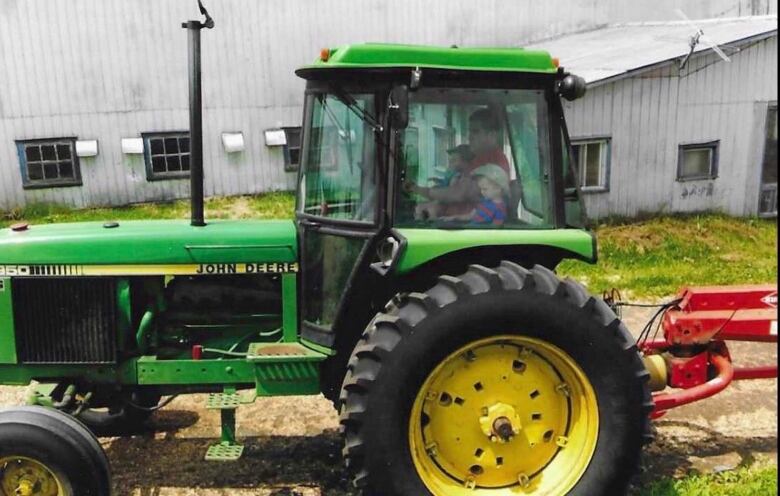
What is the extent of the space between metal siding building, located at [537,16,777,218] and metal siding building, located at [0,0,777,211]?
162 inches

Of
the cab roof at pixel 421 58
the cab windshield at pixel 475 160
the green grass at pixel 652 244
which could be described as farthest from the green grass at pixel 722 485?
the green grass at pixel 652 244

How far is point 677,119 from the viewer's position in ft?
37.0

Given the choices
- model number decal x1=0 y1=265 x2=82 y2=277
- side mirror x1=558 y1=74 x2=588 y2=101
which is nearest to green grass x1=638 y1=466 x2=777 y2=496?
side mirror x1=558 y1=74 x2=588 y2=101

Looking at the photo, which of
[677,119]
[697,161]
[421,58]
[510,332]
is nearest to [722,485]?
[510,332]

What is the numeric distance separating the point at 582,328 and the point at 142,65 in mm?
11035

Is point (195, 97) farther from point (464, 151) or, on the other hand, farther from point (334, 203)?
point (464, 151)

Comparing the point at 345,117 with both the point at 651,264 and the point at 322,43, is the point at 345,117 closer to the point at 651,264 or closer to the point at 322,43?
the point at 651,264

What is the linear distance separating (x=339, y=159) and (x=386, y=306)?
788mm

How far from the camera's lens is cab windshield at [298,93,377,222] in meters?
3.73

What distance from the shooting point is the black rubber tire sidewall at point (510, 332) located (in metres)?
3.45

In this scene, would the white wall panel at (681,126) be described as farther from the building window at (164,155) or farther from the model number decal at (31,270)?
the model number decal at (31,270)

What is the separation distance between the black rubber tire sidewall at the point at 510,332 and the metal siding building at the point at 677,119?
7.84 meters

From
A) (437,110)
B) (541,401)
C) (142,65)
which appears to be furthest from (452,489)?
(142,65)

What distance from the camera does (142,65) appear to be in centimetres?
1280
